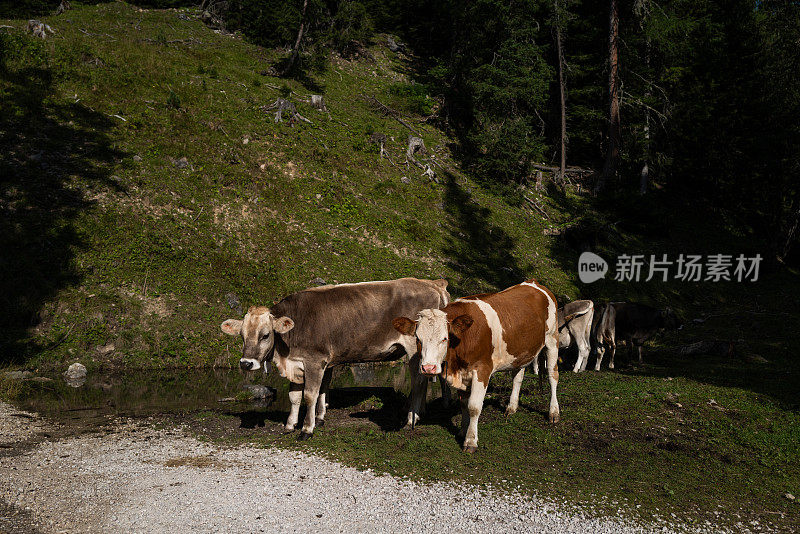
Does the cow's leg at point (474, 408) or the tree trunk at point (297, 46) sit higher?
the tree trunk at point (297, 46)

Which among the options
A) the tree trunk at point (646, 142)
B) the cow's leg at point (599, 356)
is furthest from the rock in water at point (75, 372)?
the tree trunk at point (646, 142)

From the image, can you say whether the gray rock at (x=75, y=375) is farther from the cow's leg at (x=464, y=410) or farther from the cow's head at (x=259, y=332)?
the cow's leg at (x=464, y=410)

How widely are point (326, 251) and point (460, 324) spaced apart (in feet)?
48.5

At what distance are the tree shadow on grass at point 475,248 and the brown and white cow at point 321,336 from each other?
1244 cm

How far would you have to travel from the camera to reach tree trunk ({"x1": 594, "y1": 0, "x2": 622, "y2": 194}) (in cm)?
3653

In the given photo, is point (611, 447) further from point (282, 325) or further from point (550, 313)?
point (282, 325)

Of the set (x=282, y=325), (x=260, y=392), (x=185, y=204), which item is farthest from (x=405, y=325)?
(x=185, y=204)

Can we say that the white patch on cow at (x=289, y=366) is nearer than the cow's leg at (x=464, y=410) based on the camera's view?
No

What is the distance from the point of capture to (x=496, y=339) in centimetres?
923

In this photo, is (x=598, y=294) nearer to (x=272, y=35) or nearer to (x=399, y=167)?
(x=399, y=167)

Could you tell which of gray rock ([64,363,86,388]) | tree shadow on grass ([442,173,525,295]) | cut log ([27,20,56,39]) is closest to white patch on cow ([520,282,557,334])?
gray rock ([64,363,86,388])

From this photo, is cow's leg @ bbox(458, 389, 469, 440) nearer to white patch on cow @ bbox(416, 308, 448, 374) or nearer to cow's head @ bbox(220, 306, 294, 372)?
white patch on cow @ bbox(416, 308, 448, 374)

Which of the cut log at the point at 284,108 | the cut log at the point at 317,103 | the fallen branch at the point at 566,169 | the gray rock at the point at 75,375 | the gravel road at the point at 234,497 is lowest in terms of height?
the gray rock at the point at 75,375

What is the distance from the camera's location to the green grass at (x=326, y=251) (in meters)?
8.67
